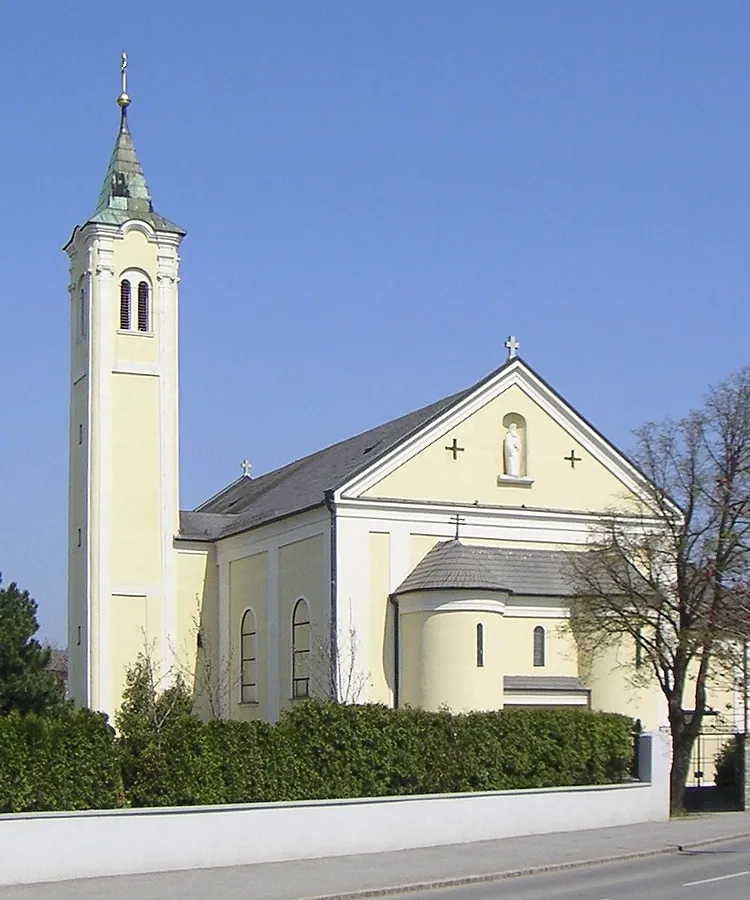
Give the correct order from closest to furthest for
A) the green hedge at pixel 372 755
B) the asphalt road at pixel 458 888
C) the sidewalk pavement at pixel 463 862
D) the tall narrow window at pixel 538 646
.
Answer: the asphalt road at pixel 458 888 < the sidewalk pavement at pixel 463 862 < the green hedge at pixel 372 755 < the tall narrow window at pixel 538 646

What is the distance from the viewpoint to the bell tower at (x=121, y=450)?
44062 mm

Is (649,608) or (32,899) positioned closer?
(32,899)

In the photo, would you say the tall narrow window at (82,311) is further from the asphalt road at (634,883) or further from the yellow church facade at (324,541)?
the asphalt road at (634,883)

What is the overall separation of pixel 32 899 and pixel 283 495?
90.7 ft

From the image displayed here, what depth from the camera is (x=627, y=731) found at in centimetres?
3003

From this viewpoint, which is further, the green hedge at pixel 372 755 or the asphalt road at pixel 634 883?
the green hedge at pixel 372 755

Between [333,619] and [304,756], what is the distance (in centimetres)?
1433

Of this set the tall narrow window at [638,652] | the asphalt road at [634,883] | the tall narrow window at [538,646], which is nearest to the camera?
the asphalt road at [634,883]

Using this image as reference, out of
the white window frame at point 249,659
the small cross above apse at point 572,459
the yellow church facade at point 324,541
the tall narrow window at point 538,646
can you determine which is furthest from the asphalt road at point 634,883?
the white window frame at point 249,659

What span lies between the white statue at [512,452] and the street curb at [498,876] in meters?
16.8

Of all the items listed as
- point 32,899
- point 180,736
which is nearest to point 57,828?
point 32,899

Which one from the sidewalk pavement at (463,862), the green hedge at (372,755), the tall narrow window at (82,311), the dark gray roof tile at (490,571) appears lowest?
the sidewalk pavement at (463,862)

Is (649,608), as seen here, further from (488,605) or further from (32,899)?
(32,899)

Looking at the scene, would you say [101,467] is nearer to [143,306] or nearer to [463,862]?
[143,306]
